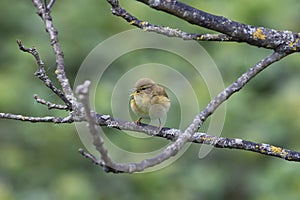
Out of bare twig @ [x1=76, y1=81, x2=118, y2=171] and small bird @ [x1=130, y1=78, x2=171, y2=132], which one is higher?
bare twig @ [x1=76, y1=81, x2=118, y2=171]

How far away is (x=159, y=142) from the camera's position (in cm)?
580

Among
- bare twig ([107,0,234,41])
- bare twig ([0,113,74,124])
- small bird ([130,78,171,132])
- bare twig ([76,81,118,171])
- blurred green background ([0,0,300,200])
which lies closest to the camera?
bare twig ([76,81,118,171])

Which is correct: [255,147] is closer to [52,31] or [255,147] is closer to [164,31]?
[164,31]

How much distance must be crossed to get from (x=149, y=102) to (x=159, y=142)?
295 cm

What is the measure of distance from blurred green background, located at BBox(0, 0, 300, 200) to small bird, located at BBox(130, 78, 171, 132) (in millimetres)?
2530

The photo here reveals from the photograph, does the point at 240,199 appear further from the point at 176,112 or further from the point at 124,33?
the point at 124,33

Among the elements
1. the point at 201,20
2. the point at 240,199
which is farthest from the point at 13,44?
the point at 201,20

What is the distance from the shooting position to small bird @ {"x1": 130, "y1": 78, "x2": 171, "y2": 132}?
2.86 m

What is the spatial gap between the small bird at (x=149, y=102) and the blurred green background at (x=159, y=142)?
2.53 metres

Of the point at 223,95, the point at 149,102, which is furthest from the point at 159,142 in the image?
the point at 223,95

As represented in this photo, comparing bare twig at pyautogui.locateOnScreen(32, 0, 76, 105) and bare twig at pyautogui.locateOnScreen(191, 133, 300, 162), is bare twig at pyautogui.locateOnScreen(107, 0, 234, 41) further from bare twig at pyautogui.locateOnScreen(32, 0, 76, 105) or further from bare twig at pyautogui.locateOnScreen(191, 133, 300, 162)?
bare twig at pyautogui.locateOnScreen(191, 133, 300, 162)

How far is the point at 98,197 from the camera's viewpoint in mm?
5578

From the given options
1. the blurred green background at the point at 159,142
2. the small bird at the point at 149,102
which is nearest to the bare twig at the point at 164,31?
the small bird at the point at 149,102

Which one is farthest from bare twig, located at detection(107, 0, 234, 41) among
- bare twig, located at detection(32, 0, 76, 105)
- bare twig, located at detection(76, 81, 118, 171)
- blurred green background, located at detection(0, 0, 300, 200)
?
blurred green background, located at detection(0, 0, 300, 200)
